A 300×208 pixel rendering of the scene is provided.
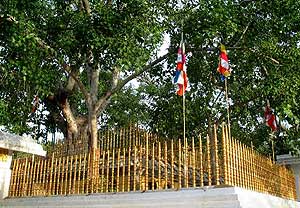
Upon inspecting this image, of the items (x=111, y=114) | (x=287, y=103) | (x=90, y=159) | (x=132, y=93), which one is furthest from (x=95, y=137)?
(x=132, y=93)

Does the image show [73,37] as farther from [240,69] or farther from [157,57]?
[240,69]

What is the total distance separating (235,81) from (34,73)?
9015 millimetres

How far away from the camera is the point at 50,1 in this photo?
44.7 feet

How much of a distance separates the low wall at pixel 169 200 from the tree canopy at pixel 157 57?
259 centimetres

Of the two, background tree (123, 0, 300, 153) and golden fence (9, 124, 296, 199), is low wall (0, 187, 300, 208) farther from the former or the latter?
background tree (123, 0, 300, 153)

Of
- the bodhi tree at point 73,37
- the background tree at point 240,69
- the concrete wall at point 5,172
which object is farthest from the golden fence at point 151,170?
the background tree at point 240,69

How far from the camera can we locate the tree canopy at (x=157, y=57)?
32.0 feet

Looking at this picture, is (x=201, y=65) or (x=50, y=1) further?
(x=201, y=65)

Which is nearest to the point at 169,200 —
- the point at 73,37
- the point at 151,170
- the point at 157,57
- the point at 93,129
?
the point at 151,170

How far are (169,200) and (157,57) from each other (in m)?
8.42

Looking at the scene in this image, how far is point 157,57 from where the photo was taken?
46.6 feet

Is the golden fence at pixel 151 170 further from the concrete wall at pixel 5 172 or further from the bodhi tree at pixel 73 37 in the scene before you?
the bodhi tree at pixel 73 37

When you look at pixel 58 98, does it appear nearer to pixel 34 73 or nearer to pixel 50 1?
pixel 50 1

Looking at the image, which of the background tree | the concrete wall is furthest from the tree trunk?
the concrete wall
